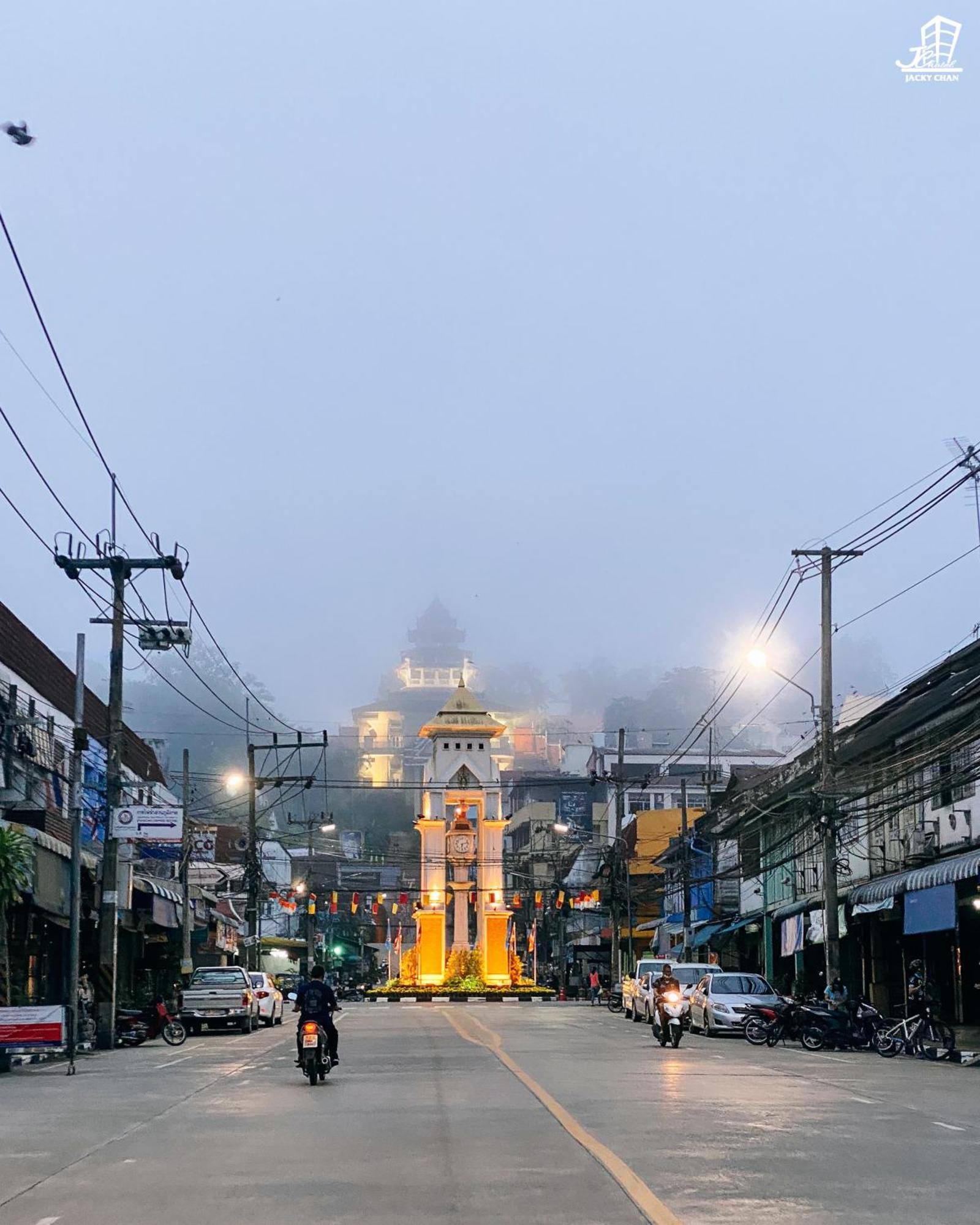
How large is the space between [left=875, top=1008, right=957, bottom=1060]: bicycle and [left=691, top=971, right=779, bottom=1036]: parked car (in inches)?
289

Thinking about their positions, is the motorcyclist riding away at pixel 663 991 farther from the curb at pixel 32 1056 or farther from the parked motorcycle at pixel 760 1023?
the curb at pixel 32 1056

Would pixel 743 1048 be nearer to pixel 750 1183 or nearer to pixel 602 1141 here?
pixel 602 1141

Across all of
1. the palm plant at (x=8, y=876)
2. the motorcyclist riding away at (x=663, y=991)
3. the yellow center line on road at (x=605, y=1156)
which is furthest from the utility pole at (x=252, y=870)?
the yellow center line on road at (x=605, y=1156)

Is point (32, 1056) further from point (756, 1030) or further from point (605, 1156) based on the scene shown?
point (605, 1156)

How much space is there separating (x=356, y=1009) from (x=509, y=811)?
92.6 metres

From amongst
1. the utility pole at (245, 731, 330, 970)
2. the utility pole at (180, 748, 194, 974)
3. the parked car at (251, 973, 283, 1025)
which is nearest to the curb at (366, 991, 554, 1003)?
the utility pole at (245, 731, 330, 970)

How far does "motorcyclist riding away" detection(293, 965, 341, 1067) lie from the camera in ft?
73.0

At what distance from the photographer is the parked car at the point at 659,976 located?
46969mm

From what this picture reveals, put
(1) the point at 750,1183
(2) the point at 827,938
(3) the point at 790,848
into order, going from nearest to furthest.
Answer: (1) the point at 750,1183
(2) the point at 827,938
(3) the point at 790,848

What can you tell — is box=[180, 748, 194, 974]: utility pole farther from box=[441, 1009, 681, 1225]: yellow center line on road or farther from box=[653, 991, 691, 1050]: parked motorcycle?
box=[441, 1009, 681, 1225]: yellow center line on road

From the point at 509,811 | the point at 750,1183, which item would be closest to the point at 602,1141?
the point at 750,1183

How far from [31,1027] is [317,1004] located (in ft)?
23.5

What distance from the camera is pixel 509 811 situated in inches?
6270

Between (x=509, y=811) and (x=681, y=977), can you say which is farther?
(x=509, y=811)
